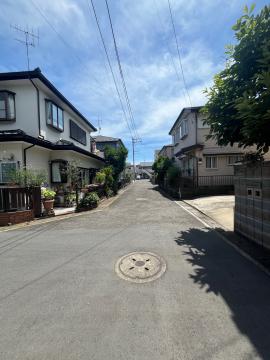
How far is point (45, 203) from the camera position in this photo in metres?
10.4

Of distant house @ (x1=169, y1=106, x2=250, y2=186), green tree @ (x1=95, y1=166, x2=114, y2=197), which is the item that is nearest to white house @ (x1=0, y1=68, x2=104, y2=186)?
green tree @ (x1=95, y1=166, x2=114, y2=197)

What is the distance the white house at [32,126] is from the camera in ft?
37.2

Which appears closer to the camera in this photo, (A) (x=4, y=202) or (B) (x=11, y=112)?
(A) (x=4, y=202)

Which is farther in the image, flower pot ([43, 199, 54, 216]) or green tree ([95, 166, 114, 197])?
green tree ([95, 166, 114, 197])

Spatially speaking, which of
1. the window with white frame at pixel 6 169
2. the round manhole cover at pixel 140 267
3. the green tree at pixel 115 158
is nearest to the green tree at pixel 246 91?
the round manhole cover at pixel 140 267

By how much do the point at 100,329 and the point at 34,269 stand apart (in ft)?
8.18

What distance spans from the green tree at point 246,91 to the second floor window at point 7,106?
36.7ft

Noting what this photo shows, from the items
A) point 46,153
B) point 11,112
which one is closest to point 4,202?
point 46,153

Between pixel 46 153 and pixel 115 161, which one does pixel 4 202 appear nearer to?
pixel 46 153

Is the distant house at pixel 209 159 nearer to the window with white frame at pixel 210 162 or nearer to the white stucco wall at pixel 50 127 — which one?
the window with white frame at pixel 210 162

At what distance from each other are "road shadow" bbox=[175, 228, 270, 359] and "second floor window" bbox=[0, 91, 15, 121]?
12056 millimetres

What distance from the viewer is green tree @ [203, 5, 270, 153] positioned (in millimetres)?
4703

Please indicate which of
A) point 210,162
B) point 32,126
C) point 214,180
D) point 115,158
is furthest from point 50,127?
point 214,180

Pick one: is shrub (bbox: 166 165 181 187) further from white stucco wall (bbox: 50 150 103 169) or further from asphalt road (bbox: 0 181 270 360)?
asphalt road (bbox: 0 181 270 360)
